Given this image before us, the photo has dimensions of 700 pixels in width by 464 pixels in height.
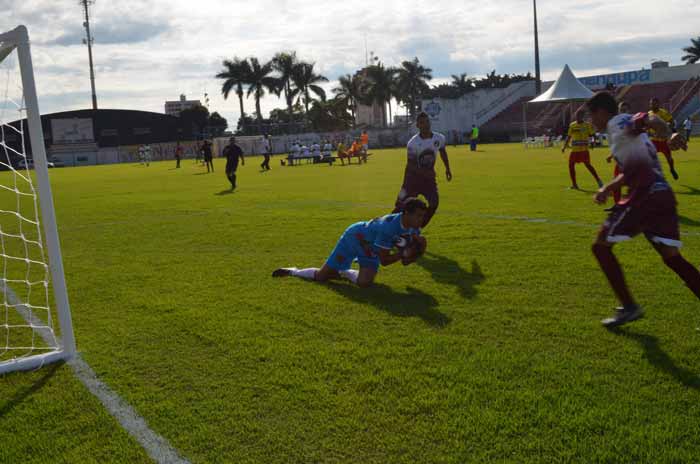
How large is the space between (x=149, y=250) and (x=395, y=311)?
5082 millimetres

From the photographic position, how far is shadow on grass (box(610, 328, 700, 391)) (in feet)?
12.3

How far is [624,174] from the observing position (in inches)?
182

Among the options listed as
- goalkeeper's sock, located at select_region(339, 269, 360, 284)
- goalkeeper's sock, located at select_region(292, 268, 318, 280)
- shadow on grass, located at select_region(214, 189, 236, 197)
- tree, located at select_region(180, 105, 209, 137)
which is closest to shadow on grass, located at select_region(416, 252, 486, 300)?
goalkeeper's sock, located at select_region(339, 269, 360, 284)

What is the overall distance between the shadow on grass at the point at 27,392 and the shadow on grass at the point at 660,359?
13.2 feet

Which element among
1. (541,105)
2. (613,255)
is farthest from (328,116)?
(613,255)

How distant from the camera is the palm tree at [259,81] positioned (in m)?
77.4

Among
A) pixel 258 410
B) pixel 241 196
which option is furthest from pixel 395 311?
pixel 241 196

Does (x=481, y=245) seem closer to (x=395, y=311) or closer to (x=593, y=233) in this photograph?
(x=593, y=233)

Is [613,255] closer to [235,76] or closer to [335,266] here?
[335,266]

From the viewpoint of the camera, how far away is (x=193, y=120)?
8631 centimetres

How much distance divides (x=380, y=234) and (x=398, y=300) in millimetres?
674

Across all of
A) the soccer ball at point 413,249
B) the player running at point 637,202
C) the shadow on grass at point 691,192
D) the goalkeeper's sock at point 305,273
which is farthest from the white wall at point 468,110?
the player running at point 637,202

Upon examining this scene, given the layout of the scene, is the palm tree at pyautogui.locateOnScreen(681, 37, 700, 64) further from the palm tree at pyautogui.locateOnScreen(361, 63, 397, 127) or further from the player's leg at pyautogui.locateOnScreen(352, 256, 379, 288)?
the player's leg at pyautogui.locateOnScreen(352, 256, 379, 288)

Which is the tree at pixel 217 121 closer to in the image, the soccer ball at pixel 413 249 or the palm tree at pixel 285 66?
the palm tree at pixel 285 66
